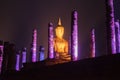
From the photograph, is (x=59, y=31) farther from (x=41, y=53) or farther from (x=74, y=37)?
(x=74, y=37)

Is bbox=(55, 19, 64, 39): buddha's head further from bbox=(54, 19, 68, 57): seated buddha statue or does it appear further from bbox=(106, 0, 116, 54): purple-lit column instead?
bbox=(106, 0, 116, 54): purple-lit column

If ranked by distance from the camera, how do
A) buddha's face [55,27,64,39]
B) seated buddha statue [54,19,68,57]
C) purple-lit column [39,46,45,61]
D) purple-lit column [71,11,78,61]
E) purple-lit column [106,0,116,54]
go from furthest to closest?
buddha's face [55,27,64,39] → seated buddha statue [54,19,68,57] → purple-lit column [39,46,45,61] → purple-lit column [71,11,78,61] → purple-lit column [106,0,116,54]

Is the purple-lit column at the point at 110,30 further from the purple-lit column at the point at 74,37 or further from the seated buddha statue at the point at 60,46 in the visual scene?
the seated buddha statue at the point at 60,46

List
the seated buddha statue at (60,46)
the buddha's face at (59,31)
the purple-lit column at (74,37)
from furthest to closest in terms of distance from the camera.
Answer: the buddha's face at (59,31), the seated buddha statue at (60,46), the purple-lit column at (74,37)

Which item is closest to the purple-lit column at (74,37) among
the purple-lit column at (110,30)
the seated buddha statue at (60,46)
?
the purple-lit column at (110,30)

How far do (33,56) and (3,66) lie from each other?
9.32 m

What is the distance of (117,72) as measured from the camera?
1891 cm

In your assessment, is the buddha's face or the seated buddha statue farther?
the buddha's face

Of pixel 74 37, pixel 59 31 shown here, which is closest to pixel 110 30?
pixel 74 37

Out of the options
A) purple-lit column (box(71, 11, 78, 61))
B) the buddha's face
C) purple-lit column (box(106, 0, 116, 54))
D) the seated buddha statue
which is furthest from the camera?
the buddha's face

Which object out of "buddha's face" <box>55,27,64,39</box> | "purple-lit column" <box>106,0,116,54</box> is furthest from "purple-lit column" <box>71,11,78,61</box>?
"buddha's face" <box>55,27,64,39</box>

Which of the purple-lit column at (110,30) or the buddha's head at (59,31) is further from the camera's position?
the buddha's head at (59,31)

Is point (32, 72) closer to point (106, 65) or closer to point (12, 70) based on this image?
point (12, 70)

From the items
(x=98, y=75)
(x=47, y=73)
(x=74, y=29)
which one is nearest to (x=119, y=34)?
(x=74, y=29)
